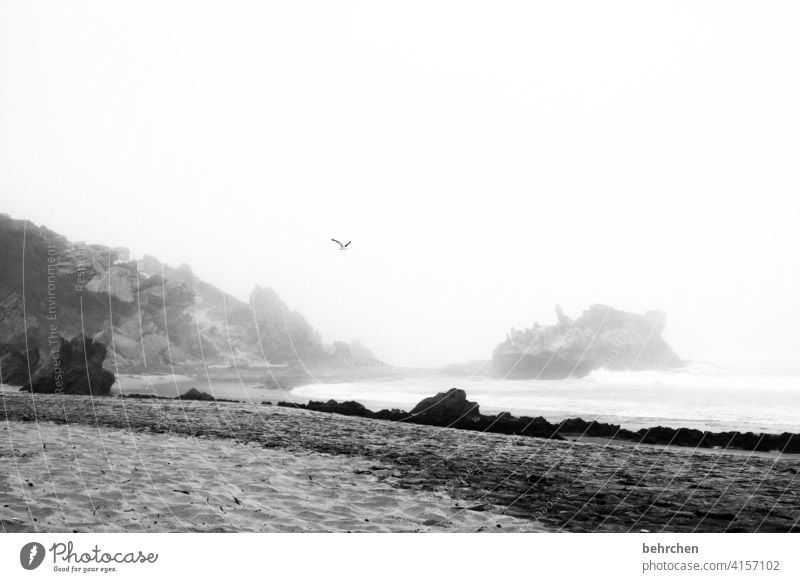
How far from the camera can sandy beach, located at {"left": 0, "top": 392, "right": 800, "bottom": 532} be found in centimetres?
520

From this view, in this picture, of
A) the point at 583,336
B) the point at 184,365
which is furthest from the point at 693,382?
the point at 184,365

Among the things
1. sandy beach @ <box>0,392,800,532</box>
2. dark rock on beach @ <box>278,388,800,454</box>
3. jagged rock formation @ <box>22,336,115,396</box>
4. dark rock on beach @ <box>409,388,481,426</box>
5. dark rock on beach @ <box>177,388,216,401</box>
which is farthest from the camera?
Result: jagged rock formation @ <box>22,336,115,396</box>

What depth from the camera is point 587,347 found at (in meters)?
18.3

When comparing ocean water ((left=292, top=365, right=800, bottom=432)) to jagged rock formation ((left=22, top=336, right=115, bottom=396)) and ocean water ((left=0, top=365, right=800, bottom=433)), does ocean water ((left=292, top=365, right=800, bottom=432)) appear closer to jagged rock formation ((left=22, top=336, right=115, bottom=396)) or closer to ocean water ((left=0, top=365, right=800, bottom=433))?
ocean water ((left=0, top=365, right=800, bottom=433))

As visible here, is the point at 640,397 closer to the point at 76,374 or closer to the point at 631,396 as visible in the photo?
the point at 631,396

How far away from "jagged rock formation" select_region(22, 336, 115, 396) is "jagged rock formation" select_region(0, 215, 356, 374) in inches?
369

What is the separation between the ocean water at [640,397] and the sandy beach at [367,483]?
354cm

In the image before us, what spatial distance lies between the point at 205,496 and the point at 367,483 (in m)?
2.05

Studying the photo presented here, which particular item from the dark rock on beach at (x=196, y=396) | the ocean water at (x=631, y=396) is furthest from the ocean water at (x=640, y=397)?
the dark rock on beach at (x=196, y=396)

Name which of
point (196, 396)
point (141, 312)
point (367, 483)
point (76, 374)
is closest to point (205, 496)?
point (367, 483)

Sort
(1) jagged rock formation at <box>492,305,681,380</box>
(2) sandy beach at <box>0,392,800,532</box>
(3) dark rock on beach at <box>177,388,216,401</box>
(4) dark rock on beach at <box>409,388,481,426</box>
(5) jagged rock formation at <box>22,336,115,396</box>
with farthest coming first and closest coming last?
(5) jagged rock formation at <box>22,336,115,396</box> < (3) dark rock on beach at <box>177,388,216,401</box> < (1) jagged rock formation at <box>492,305,681,380</box> < (4) dark rock on beach at <box>409,388,481,426</box> < (2) sandy beach at <box>0,392,800,532</box>

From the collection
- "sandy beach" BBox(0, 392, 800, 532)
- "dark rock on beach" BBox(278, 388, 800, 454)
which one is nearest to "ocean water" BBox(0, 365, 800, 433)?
"dark rock on beach" BBox(278, 388, 800, 454)

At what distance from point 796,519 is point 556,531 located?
9.74 ft

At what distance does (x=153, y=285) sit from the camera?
118ft
